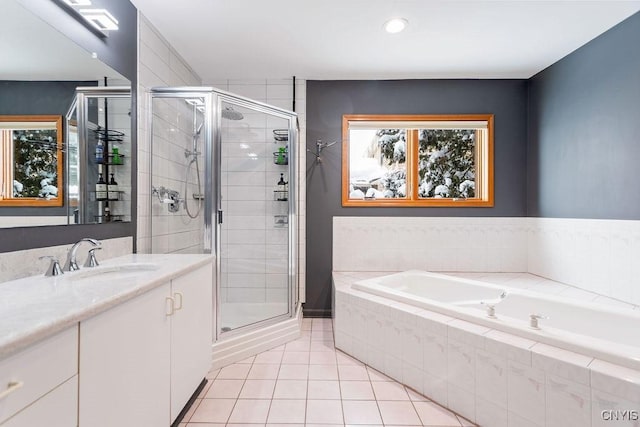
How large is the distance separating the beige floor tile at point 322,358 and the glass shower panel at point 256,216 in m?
0.48

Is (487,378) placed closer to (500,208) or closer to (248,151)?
(500,208)

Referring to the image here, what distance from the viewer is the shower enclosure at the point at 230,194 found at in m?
2.16

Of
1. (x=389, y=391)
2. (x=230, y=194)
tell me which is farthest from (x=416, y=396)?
(x=230, y=194)

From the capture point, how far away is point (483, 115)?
2984 millimetres

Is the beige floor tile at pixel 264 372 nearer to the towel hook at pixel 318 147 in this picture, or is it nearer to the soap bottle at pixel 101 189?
the soap bottle at pixel 101 189

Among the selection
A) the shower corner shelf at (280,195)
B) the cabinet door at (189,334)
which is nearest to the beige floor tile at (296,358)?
the cabinet door at (189,334)

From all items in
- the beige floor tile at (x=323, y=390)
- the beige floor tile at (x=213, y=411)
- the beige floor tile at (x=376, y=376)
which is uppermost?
the beige floor tile at (x=323, y=390)

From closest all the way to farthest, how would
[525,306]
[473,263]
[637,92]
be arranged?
[637,92]
[525,306]
[473,263]

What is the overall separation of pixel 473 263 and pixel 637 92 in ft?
5.69

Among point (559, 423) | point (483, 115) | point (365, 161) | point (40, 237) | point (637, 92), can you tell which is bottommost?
point (559, 423)

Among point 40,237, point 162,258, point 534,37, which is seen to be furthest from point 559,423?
point 534,37

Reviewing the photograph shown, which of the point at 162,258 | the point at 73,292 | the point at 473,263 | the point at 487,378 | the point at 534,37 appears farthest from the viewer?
the point at 473,263

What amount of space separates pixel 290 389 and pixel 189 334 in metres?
0.74

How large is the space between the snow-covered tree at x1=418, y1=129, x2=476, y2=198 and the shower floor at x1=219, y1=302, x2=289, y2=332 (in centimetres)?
183
